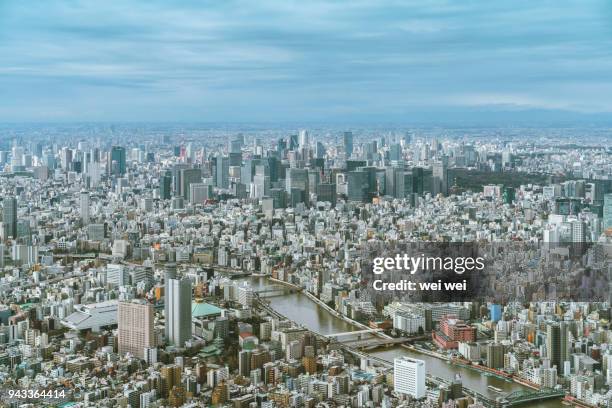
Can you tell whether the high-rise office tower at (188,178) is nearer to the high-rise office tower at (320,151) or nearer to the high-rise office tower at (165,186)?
the high-rise office tower at (165,186)

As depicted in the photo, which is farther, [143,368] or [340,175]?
[340,175]

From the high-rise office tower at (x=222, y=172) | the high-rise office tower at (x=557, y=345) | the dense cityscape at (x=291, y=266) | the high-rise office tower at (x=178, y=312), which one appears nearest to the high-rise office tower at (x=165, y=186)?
the dense cityscape at (x=291, y=266)

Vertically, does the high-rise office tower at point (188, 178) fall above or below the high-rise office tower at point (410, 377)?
above

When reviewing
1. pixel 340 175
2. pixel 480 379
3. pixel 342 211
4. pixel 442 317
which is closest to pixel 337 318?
pixel 442 317

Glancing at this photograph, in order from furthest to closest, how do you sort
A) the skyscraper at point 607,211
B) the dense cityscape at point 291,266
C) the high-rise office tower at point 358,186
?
1. the high-rise office tower at point 358,186
2. the skyscraper at point 607,211
3. the dense cityscape at point 291,266

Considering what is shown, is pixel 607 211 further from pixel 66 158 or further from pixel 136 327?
pixel 66 158

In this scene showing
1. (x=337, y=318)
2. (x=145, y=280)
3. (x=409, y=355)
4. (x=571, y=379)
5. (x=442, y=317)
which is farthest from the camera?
(x=145, y=280)

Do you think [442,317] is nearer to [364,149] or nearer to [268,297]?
[268,297]
